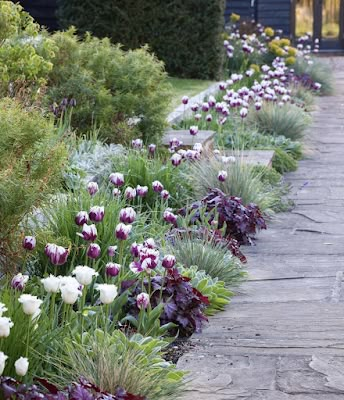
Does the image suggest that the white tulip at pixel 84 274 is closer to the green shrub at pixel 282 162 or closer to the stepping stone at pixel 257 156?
the stepping stone at pixel 257 156

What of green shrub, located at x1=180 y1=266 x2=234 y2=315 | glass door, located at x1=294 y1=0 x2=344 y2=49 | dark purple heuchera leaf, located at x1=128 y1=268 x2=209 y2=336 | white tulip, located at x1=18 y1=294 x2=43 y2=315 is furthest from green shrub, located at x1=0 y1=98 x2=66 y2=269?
glass door, located at x1=294 y1=0 x2=344 y2=49

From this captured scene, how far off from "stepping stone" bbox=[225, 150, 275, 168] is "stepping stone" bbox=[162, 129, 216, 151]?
0.72ft

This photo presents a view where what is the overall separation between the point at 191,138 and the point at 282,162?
4.18 feet

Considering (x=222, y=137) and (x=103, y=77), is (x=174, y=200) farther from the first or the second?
(x=222, y=137)

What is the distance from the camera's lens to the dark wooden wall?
726 inches

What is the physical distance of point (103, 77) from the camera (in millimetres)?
8367

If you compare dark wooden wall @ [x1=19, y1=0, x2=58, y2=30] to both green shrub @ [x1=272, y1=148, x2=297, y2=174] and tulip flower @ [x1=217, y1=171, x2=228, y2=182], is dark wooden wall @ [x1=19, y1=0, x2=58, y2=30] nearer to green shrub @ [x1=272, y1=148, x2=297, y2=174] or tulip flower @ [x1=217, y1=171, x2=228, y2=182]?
green shrub @ [x1=272, y1=148, x2=297, y2=174]

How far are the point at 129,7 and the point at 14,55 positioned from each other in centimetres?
840

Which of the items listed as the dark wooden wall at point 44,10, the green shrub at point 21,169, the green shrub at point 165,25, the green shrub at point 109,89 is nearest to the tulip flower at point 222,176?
the green shrub at point 109,89

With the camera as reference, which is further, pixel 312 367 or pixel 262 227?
pixel 262 227

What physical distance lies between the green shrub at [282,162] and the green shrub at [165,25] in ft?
21.5

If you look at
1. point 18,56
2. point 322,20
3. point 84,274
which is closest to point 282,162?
point 18,56

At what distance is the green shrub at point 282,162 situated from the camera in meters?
9.22

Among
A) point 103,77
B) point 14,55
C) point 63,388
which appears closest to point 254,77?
point 103,77
